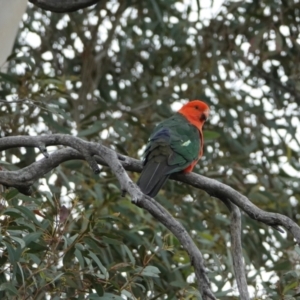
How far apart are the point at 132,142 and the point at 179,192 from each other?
462mm

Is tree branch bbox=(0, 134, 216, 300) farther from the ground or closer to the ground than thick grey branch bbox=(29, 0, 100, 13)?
closer to the ground

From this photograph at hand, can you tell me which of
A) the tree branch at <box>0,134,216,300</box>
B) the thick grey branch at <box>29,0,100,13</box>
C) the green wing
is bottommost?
the tree branch at <box>0,134,216,300</box>

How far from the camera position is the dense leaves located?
8.95ft

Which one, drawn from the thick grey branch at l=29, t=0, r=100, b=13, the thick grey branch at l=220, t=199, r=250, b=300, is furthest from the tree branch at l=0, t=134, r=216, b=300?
the thick grey branch at l=29, t=0, r=100, b=13

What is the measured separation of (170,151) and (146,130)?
1217mm

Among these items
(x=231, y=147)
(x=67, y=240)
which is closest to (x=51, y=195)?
(x=67, y=240)

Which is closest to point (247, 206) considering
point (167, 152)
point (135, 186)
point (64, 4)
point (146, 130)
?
point (135, 186)

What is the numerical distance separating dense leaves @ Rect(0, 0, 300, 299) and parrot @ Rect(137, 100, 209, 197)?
223 mm

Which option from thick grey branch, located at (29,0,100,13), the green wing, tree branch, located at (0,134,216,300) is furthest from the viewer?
thick grey branch, located at (29,0,100,13)

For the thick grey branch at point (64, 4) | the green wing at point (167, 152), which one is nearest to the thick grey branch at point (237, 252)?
the green wing at point (167, 152)

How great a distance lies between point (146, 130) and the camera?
4332 millimetres

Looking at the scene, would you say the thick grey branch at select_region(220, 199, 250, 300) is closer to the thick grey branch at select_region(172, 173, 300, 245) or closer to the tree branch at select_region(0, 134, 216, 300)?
the thick grey branch at select_region(172, 173, 300, 245)

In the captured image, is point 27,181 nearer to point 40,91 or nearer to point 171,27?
point 40,91

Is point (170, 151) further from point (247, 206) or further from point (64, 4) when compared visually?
point (247, 206)
